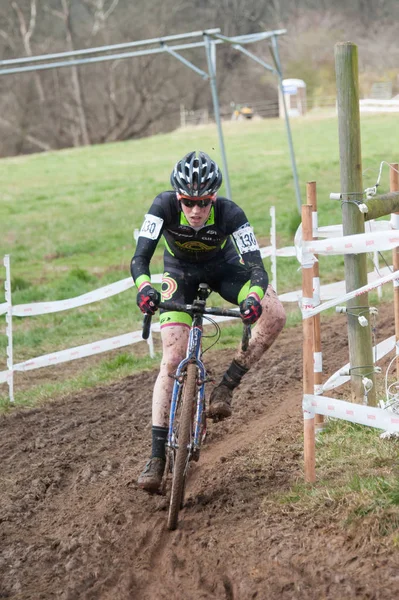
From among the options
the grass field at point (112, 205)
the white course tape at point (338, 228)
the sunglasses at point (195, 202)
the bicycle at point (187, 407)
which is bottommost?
the grass field at point (112, 205)

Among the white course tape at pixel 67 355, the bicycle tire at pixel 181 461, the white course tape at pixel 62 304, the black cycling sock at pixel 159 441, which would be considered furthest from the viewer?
the white course tape at pixel 62 304

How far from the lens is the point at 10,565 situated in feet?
15.8

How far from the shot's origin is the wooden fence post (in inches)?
232

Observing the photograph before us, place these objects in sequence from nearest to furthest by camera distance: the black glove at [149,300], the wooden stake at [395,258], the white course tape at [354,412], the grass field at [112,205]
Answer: the white course tape at [354,412] < the black glove at [149,300] < the wooden stake at [395,258] < the grass field at [112,205]

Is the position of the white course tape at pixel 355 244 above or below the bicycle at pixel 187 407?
above

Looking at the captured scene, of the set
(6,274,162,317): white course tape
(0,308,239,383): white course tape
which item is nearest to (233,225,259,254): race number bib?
(6,274,162,317): white course tape

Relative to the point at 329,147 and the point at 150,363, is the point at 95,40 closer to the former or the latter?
the point at 329,147

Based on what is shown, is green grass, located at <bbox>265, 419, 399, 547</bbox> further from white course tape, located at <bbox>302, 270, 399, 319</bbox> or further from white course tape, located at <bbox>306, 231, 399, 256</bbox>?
white course tape, located at <bbox>306, 231, 399, 256</bbox>

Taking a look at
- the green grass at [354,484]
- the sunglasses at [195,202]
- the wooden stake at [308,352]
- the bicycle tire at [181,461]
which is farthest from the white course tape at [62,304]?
the wooden stake at [308,352]

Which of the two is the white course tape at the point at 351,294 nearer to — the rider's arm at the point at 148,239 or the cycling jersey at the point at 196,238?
the cycling jersey at the point at 196,238

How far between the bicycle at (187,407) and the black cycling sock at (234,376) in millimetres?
347

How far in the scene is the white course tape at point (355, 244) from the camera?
4.77 metres

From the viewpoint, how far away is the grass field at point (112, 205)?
42.3 feet

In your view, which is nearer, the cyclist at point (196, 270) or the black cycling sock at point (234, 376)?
the cyclist at point (196, 270)
